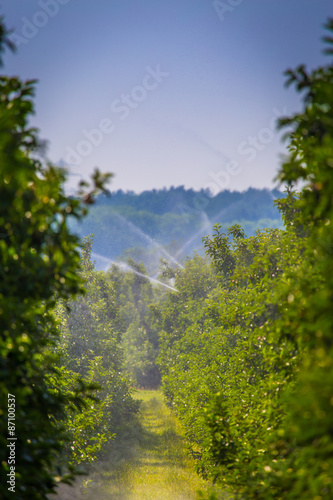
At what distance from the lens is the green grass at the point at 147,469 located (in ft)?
53.0

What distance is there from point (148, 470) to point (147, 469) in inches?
6.8

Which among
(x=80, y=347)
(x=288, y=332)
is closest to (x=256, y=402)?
(x=288, y=332)

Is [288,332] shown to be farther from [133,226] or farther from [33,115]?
[133,226]

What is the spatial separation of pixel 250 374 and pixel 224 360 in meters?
4.25

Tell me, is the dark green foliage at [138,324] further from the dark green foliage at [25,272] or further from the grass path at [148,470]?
the dark green foliage at [25,272]

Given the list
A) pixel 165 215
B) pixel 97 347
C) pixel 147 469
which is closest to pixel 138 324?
pixel 97 347

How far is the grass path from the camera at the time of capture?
16.2m

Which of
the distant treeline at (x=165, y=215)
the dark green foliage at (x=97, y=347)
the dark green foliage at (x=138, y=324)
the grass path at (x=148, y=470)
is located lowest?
the grass path at (x=148, y=470)

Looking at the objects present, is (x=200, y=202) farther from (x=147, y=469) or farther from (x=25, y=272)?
(x=25, y=272)

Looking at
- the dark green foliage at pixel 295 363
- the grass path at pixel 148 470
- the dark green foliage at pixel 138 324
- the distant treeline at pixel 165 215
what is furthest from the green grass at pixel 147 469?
the distant treeline at pixel 165 215

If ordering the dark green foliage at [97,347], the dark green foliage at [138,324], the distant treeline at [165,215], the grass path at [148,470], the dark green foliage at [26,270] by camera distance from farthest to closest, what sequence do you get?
the distant treeline at [165,215], the dark green foliage at [138,324], the dark green foliage at [97,347], the grass path at [148,470], the dark green foliage at [26,270]

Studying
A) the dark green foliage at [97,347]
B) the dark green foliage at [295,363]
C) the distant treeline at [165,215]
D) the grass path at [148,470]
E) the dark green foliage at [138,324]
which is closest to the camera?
the dark green foliage at [295,363]

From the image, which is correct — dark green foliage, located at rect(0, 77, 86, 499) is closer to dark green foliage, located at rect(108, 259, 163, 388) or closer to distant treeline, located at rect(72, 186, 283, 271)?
dark green foliage, located at rect(108, 259, 163, 388)

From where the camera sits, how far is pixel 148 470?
1878 centimetres
